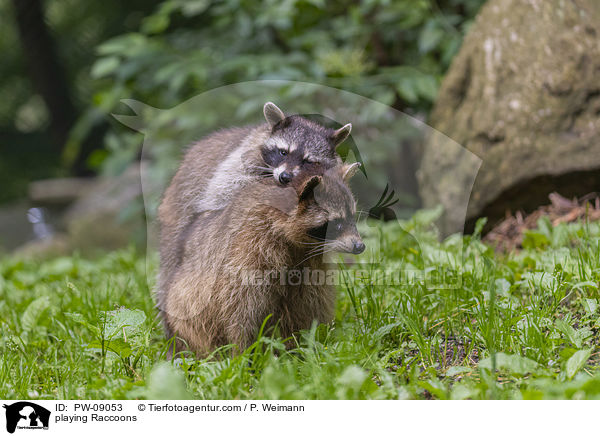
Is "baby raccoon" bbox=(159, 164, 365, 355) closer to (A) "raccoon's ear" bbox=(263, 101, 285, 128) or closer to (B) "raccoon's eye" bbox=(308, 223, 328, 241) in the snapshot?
(B) "raccoon's eye" bbox=(308, 223, 328, 241)

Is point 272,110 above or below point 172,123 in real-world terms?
below

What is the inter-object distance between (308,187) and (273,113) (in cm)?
82

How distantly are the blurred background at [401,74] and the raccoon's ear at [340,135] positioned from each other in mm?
908

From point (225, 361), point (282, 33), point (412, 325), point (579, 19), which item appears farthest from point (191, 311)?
point (282, 33)

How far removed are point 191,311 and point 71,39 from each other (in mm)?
7810

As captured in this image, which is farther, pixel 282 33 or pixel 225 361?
pixel 282 33

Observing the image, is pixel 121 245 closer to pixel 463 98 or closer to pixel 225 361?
pixel 463 98

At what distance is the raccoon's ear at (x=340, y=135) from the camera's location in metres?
3.22

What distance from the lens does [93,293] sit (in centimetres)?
362

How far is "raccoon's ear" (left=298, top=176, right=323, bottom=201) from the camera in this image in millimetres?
2604

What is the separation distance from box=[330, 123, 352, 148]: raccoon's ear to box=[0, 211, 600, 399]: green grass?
75 cm

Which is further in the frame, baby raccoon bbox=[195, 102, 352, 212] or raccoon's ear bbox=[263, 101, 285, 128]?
raccoon's ear bbox=[263, 101, 285, 128]

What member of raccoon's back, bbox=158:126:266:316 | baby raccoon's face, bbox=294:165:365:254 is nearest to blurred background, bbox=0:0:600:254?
raccoon's back, bbox=158:126:266:316

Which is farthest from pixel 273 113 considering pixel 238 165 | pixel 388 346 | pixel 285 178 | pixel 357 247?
pixel 388 346
